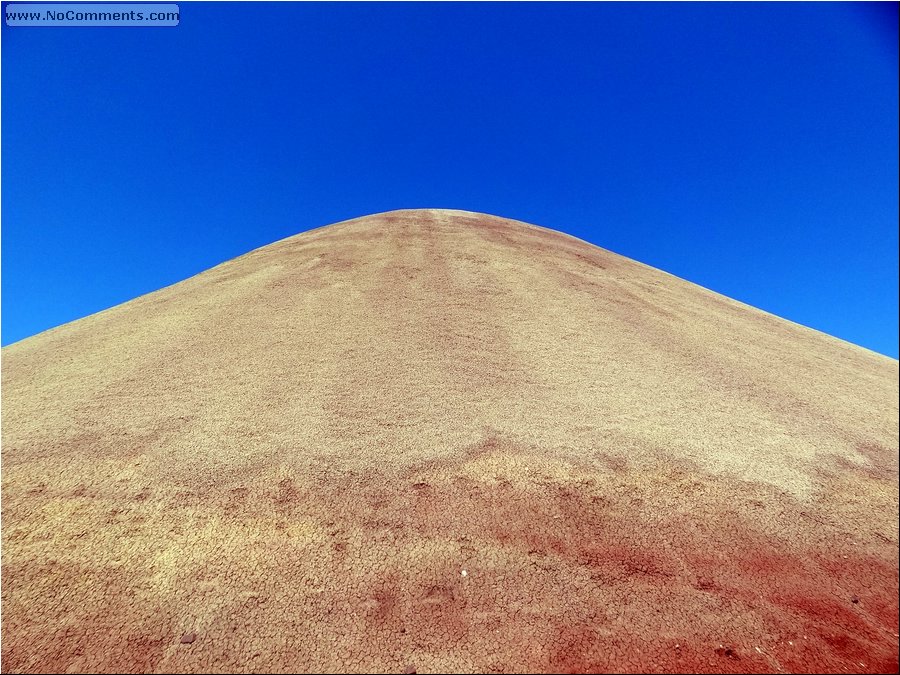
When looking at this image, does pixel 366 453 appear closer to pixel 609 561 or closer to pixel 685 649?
pixel 609 561

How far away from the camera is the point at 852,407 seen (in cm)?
607

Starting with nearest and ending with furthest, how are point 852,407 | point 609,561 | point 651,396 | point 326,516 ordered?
point 609,561
point 326,516
point 852,407
point 651,396

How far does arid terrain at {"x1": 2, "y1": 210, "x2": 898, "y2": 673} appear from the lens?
10.9 ft

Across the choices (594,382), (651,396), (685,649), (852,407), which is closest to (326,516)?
(685,649)

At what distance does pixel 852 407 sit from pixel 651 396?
2.63 meters

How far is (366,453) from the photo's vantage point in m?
5.40

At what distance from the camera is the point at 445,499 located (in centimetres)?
470

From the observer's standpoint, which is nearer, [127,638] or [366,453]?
[127,638]

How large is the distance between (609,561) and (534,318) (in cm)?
577

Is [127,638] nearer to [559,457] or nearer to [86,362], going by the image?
[559,457]

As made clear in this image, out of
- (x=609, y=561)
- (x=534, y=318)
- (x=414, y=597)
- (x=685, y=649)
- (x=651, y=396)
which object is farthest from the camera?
(x=534, y=318)

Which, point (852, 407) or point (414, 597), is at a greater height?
point (852, 407)

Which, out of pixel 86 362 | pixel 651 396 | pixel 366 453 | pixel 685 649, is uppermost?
pixel 86 362

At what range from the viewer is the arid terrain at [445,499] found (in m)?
3.33
